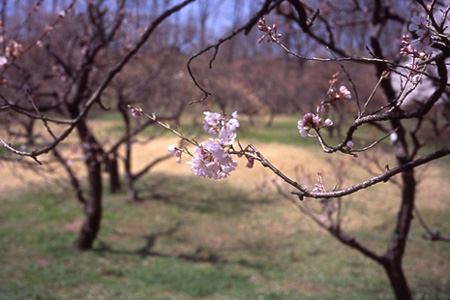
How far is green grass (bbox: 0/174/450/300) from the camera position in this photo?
6.16 meters

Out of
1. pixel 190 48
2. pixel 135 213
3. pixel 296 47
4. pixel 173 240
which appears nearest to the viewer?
pixel 173 240

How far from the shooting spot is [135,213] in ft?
32.8

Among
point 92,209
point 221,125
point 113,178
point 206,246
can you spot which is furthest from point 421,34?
point 113,178

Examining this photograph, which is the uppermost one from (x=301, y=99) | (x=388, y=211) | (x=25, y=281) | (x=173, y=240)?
(x=301, y=99)

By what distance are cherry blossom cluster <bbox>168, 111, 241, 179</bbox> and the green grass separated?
186 inches

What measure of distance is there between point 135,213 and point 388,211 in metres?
5.43

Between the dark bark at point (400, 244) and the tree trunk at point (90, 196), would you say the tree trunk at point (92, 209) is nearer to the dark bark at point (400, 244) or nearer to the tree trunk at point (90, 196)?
the tree trunk at point (90, 196)

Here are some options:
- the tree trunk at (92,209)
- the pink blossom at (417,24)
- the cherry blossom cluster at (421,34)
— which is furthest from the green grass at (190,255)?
the pink blossom at (417,24)

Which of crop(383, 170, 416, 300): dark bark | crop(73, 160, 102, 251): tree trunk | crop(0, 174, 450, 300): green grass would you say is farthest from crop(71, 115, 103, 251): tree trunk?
crop(383, 170, 416, 300): dark bark

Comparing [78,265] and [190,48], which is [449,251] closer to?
[78,265]

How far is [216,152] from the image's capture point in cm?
132

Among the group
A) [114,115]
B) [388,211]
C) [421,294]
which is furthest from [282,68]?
[421,294]

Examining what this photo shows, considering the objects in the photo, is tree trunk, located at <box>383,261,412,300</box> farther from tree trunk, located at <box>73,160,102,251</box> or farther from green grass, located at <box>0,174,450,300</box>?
tree trunk, located at <box>73,160,102,251</box>

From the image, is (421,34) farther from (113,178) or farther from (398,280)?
(113,178)
